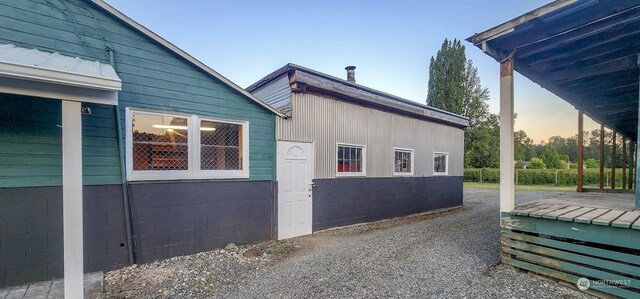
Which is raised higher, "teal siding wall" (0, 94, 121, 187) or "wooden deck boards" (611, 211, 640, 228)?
"teal siding wall" (0, 94, 121, 187)

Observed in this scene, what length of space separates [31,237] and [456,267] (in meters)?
5.88

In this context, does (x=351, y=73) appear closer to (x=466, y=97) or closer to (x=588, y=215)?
(x=588, y=215)

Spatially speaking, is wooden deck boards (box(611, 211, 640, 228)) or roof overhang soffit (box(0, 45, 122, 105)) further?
wooden deck boards (box(611, 211, 640, 228))

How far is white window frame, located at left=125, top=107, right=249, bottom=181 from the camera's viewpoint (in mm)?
4090

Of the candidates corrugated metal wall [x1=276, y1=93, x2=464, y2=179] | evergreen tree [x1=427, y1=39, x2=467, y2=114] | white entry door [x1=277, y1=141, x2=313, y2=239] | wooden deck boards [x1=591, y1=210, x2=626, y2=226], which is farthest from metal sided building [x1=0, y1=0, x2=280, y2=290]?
evergreen tree [x1=427, y1=39, x2=467, y2=114]

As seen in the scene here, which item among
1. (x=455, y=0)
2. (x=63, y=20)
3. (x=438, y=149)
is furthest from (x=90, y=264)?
(x=455, y=0)

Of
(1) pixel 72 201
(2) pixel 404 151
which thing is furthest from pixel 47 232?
(2) pixel 404 151

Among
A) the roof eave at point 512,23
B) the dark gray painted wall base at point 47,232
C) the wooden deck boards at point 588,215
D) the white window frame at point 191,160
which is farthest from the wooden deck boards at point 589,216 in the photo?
the dark gray painted wall base at point 47,232

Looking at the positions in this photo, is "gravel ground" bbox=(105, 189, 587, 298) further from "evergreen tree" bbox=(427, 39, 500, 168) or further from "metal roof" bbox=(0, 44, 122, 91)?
"evergreen tree" bbox=(427, 39, 500, 168)

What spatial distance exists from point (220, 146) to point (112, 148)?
1622mm

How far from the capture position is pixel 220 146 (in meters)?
5.01

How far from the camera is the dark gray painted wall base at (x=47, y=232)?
331 cm

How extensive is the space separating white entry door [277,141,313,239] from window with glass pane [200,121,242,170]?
915mm

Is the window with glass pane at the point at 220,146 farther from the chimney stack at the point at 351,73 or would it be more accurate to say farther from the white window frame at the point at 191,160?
the chimney stack at the point at 351,73
